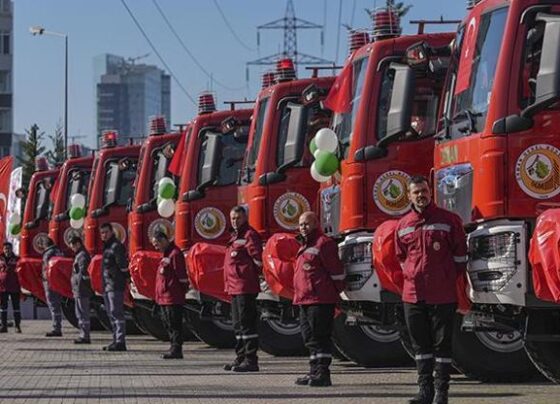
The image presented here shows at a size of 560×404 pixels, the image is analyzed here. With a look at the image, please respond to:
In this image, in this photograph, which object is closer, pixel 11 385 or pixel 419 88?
pixel 419 88

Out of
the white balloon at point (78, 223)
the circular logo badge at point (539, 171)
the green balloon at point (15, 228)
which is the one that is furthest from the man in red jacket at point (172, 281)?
the green balloon at point (15, 228)

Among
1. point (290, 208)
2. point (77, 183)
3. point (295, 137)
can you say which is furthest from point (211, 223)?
point (77, 183)

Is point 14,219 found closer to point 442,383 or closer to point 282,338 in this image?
point 282,338

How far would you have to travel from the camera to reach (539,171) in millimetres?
11875

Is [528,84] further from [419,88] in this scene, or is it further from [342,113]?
[342,113]

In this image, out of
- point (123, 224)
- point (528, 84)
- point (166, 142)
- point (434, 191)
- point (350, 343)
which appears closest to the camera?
point (528, 84)

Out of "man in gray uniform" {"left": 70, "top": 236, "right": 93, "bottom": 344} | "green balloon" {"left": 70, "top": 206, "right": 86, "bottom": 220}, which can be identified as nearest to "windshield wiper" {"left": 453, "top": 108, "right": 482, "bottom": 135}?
"man in gray uniform" {"left": 70, "top": 236, "right": 93, "bottom": 344}

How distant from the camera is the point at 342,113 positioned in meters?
16.3

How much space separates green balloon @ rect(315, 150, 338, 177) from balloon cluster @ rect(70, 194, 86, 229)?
13553mm

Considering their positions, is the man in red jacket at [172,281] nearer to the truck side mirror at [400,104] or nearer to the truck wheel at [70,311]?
the truck side mirror at [400,104]

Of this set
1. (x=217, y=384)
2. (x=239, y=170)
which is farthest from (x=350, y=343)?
(x=239, y=170)

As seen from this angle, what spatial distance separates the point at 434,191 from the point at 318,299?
1979mm

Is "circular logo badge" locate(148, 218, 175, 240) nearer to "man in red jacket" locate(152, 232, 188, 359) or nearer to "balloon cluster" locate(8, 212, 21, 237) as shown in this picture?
"man in red jacket" locate(152, 232, 188, 359)

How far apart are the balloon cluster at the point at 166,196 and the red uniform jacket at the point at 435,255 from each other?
433 inches
